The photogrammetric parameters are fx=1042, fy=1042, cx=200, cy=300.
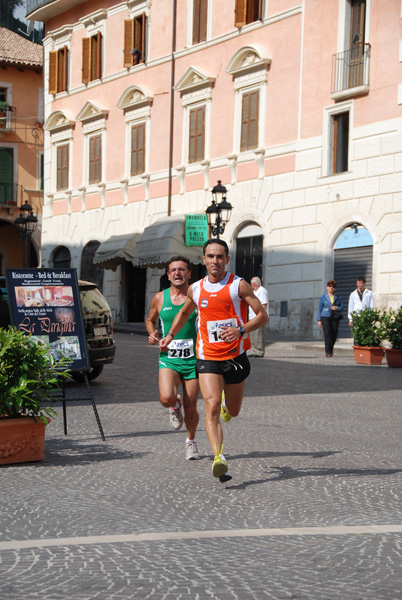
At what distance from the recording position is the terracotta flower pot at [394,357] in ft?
67.7

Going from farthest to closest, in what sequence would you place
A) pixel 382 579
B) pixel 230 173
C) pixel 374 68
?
pixel 230 173 → pixel 374 68 → pixel 382 579

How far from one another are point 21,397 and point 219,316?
68.6 inches

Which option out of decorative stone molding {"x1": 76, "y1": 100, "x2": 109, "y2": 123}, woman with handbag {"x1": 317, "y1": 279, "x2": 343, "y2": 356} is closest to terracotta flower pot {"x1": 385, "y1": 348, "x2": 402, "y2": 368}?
woman with handbag {"x1": 317, "y1": 279, "x2": 343, "y2": 356}

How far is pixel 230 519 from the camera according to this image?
622cm

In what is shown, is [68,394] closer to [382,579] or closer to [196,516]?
[196,516]

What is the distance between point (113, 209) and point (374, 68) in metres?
12.9

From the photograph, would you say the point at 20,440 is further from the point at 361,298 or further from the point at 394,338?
the point at 361,298

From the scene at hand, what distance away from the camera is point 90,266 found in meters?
38.1

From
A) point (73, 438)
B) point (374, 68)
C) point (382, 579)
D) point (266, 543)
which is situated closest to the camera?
point (382, 579)

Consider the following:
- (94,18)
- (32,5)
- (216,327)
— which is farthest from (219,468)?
(32,5)

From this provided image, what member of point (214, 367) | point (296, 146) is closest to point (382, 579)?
point (214, 367)

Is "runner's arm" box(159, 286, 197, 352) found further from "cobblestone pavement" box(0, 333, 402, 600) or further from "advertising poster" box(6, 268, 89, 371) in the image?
"advertising poster" box(6, 268, 89, 371)

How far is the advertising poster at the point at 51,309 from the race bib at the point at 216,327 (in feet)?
9.29

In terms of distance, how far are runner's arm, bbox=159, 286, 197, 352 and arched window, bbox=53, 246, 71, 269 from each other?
31354 millimetres
